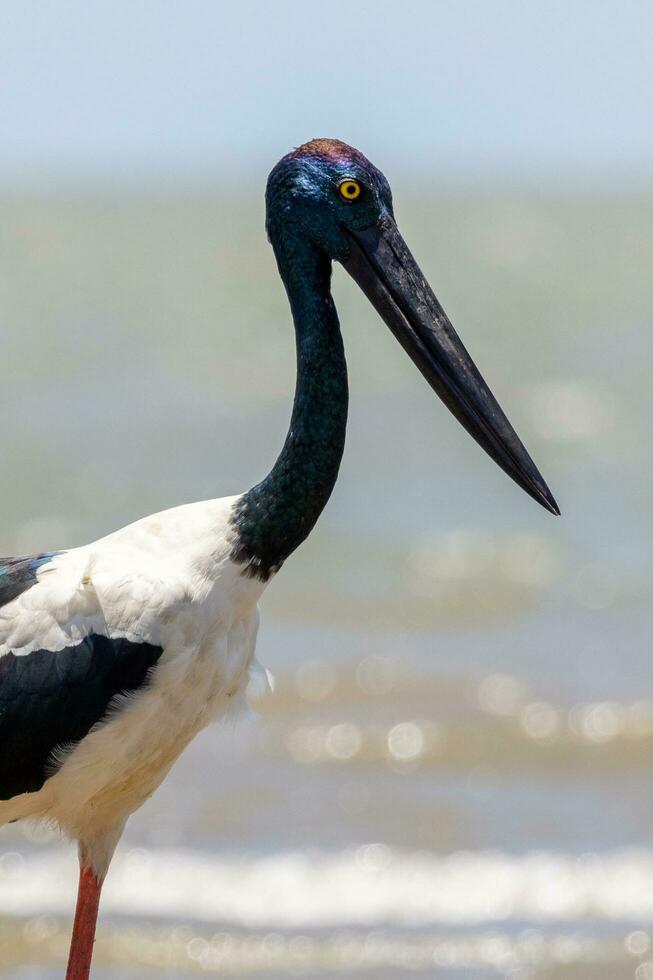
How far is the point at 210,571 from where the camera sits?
4.01 m

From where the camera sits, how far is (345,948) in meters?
5.78

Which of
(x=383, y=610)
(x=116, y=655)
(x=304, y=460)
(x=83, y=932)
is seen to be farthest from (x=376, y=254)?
(x=383, y=610)

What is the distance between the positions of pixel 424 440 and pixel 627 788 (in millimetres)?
6554

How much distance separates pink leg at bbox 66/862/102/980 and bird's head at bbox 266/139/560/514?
1.63m

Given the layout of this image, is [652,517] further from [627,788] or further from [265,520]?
[265,520]

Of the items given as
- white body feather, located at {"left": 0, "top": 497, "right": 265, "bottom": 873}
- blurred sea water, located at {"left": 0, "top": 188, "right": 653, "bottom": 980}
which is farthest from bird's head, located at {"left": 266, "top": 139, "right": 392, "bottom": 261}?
blurred sea water, located at {"left": 0, "top": 188, "right": 653, "bottom": 980}

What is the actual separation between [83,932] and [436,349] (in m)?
1.88

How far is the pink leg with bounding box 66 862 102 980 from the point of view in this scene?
4504mm

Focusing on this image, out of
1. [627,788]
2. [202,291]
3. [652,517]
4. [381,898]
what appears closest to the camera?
[381,898]

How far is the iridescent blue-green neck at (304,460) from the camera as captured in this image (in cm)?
398

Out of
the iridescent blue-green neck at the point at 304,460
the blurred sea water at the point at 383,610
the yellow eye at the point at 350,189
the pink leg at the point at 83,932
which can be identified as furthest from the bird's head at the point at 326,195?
the pink leg at the point at 83,932

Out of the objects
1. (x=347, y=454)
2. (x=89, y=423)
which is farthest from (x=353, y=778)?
(x=89, y=423)

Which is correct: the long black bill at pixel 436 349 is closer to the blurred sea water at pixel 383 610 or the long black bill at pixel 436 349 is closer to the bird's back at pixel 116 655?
the bird's back at pixel 116 655

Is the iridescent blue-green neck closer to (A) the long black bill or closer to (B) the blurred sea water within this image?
(A) the long black bill
